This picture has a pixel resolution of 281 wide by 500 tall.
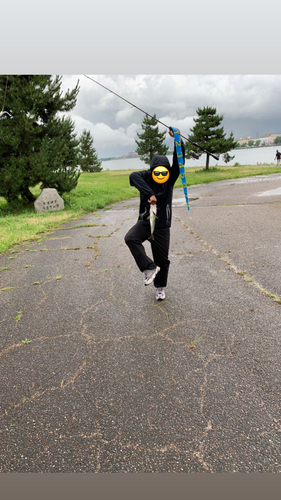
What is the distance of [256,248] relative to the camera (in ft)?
18.8

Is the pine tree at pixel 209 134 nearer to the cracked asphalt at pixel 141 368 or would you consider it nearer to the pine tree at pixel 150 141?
the pine tree at pixel 150 141

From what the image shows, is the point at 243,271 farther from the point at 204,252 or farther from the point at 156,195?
the point at 156,195

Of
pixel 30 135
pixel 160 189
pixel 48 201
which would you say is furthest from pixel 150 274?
pixel 30 135

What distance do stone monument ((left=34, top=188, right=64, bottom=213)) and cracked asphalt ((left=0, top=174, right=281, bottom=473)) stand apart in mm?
7779

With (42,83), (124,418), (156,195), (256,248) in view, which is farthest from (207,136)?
(124,418)

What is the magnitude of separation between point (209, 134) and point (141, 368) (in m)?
30.3

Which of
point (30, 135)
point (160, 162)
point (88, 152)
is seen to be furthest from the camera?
point (88, 152)

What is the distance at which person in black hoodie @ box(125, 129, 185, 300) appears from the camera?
3.55 m

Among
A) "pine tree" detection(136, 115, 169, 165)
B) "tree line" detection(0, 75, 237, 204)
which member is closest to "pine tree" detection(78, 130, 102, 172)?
"pine tree" detection(136, 115, 169, 165)

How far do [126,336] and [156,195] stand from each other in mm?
1795

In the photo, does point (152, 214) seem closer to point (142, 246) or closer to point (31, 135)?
point (142, 246)

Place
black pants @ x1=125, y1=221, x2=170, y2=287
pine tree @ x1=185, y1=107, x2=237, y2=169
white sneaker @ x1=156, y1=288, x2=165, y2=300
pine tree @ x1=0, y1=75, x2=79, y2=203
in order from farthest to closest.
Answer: pine tree @ x1=185, y1=107, x2=237, y2=169 < pine tree @ x1=0, y1=75, x2=79, y2=203 < white sneaker @ x1=156, y1=288, x2=165, y2=300 < black pants @ x1=125, y1=221, x2=170, y2=287

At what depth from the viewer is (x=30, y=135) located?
1275cm

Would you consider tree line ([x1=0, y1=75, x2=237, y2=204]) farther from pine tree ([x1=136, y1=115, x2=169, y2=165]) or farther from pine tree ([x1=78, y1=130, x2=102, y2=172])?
pine tree ([x1=78, y1=130, x2=102, y2=172])
